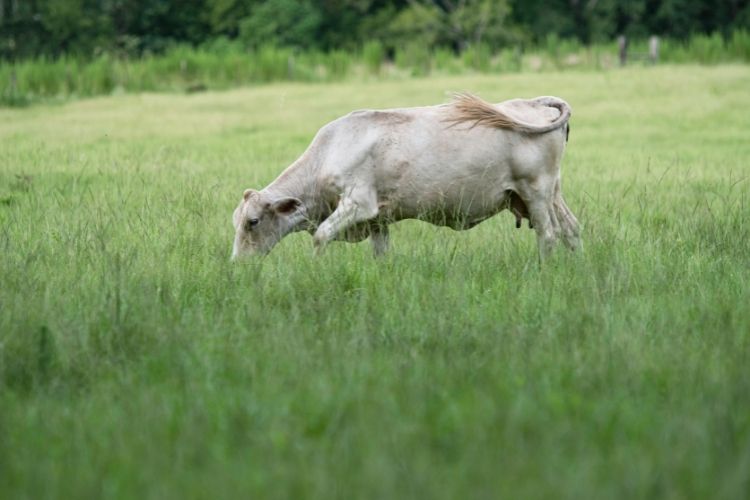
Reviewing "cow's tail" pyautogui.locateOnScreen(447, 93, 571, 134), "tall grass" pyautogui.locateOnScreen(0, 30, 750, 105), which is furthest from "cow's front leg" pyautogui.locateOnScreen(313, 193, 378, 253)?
"tall grass" pyautogui.locateOnScreen(0, 30, 750, 105)

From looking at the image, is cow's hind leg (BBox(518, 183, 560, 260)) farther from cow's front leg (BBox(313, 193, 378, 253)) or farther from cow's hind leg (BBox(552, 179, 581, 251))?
cow's front leg (BBox(313, 193, 378, 253))

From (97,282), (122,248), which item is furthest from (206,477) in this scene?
(122,248)

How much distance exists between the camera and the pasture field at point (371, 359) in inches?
129

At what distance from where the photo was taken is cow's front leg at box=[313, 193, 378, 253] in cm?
702

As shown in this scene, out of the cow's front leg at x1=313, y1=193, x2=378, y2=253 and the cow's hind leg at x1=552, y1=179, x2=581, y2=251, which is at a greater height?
the cow's front leg at x1=313, y1=193, x2=378, y2=253

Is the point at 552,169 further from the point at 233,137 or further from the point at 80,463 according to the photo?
the point at 233,137

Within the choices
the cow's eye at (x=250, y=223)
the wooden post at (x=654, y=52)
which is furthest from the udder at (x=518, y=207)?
the wooden post at (x=654, y=52)

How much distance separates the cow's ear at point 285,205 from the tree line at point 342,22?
128ft

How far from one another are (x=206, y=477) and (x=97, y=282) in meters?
2.90

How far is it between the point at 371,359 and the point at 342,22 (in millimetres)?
46861

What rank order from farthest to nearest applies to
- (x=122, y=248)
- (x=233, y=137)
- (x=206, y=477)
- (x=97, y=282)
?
(x=233, y=137)
(x=122, y=248)
(x=97, y=282)
(x=206, y=477)

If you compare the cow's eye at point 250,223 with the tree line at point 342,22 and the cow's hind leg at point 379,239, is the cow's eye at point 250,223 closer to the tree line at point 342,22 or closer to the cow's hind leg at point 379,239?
the cow's hind leg at point 379,239

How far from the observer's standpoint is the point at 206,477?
323cm

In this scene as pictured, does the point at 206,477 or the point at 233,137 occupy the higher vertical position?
the point at 206,477
